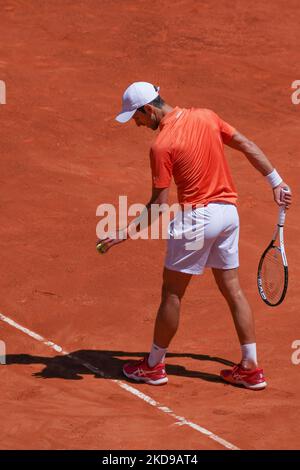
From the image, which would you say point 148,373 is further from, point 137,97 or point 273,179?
point 137,97

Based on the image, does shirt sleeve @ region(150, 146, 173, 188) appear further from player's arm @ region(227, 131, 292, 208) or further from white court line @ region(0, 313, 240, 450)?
white court line @ region(0, 313, 240, 450)

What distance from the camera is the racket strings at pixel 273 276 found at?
886 centimetres

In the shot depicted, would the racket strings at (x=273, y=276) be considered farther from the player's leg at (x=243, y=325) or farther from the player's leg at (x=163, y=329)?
the player's leg at (x=163, y=329)

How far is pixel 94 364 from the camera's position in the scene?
8859 millimetres

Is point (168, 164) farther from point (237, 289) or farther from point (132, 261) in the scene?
point (132, 261)

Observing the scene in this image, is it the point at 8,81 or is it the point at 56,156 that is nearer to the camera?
the point at 56,156

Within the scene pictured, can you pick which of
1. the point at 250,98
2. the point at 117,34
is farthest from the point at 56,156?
the point at 117,34

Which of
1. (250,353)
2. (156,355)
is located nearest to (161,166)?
(156,355)

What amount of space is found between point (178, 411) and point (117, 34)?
10.3 m

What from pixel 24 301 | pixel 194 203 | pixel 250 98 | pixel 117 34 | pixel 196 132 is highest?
pixel 117 34

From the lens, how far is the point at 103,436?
24.5 ft

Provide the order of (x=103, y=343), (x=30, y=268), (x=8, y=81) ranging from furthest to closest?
(x=8, y=81) → (x=30, y=268) → (x=103, y=343)

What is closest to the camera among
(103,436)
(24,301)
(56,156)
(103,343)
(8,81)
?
(103,436)

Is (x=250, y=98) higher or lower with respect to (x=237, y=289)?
higher
